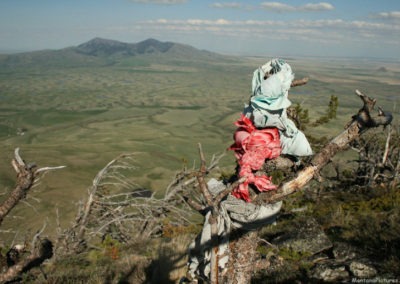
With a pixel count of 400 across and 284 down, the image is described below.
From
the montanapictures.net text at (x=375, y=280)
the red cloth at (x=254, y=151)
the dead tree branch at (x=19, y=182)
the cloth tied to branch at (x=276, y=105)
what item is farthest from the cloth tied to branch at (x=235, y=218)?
the montanapictures.net text at (x=375, y=280)

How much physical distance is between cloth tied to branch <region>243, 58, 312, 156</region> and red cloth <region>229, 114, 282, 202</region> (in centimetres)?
8

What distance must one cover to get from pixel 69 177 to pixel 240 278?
5297cm

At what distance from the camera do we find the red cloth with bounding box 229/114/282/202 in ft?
10.9

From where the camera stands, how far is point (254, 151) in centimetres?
338

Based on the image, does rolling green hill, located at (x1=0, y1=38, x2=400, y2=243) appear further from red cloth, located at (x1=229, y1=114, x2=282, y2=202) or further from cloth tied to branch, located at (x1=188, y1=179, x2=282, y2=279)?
cloth tied to branch, located at (x1=188, y1=179, x2=282, y2=279)

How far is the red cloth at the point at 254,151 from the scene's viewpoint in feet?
10.9

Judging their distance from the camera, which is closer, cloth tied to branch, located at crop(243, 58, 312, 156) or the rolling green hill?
cloth tied to branch, located at crop(243, 58, 312, 156)

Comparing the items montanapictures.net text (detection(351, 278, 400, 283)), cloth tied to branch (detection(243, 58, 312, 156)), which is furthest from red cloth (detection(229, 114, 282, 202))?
montanapictures.net text (detection(351, 278, 400, 283))

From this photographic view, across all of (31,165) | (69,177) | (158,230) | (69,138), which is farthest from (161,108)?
(31,165)

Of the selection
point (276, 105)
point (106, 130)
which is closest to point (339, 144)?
point (276, 105)

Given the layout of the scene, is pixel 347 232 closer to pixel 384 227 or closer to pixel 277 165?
pixel 384 227

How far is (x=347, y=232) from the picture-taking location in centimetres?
812

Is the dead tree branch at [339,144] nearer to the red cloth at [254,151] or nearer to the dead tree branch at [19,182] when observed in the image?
the red cloth at [254,151]

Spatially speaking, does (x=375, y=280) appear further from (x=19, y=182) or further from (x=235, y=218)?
(x=19, y=182)
